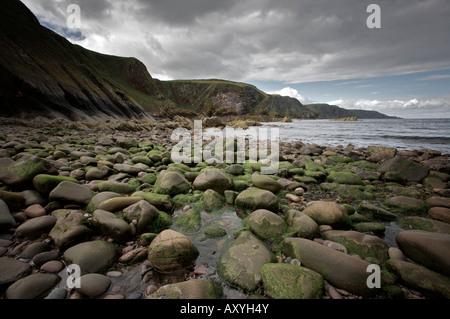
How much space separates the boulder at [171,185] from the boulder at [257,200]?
4.11 ft

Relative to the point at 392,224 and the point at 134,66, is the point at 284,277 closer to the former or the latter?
the point at 392,224

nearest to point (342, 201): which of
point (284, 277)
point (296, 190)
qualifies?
point (296, 190)

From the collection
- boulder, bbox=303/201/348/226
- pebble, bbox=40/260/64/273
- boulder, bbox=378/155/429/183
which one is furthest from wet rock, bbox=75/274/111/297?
boulder, bbox=378/155/429/183

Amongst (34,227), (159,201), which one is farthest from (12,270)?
(159,201)

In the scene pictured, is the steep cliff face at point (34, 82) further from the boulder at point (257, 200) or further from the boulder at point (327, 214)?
the boulder at point (327, 214)

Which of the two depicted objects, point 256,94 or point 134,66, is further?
point 256,94

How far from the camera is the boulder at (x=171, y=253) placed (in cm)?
209

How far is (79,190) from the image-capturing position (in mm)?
3213

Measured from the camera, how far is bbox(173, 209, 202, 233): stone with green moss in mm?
2934

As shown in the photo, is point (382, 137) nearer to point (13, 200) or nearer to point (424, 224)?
point (424, 224)

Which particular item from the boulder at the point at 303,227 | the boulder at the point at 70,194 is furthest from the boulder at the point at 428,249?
the boulder at the point at 70,194

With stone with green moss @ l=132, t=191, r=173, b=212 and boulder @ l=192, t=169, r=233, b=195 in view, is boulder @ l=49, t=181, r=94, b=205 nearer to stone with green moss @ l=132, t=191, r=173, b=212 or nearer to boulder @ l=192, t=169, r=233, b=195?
stone with green moss @ l=132, t=191, r=173, b=212

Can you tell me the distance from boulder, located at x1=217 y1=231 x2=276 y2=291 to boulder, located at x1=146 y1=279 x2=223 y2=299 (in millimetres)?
269

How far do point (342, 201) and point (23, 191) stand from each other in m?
6.06
